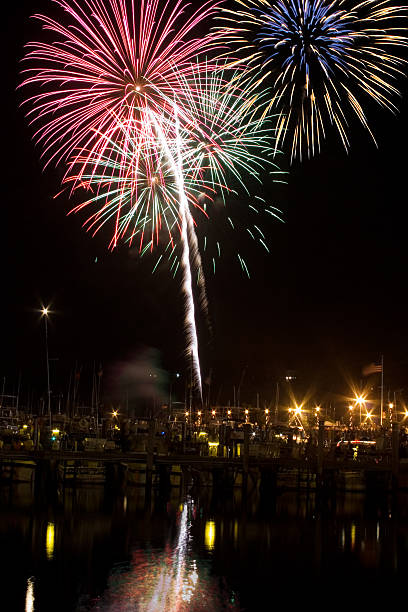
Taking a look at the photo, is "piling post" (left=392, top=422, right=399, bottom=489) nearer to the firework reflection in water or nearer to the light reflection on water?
the light reflection on water

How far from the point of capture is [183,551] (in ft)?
84.5

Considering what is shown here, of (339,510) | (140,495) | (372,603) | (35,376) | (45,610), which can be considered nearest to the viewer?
(45,610)

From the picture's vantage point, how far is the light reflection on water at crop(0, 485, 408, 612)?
1919 cm

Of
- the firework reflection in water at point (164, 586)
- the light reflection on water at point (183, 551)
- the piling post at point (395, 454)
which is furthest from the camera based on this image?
the piling post at point (395, 454)

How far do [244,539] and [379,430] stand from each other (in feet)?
90.5

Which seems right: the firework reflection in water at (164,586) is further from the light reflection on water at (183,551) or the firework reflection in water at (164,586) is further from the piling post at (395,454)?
the piling post at (395,454)

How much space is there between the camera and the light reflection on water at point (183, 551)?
1919 centimetres

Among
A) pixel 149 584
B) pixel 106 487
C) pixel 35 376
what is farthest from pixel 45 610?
pixel 35 376

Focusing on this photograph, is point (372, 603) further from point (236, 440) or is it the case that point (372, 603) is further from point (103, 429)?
point (103, 429)

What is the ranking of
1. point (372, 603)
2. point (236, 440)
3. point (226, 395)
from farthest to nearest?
point (226, 395) < point (236, 440) < point (372, 603)

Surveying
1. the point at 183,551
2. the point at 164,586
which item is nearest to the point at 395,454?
the point at 183,551

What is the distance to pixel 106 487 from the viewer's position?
1781 inches

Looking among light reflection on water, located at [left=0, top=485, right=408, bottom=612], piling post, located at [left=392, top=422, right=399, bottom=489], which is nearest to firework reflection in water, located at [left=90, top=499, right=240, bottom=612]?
light reflection on water, located at [left=0, top=485, right=408, bottom=612]

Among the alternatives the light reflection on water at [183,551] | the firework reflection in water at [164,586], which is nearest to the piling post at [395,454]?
the light reflection on water at [183,551]
